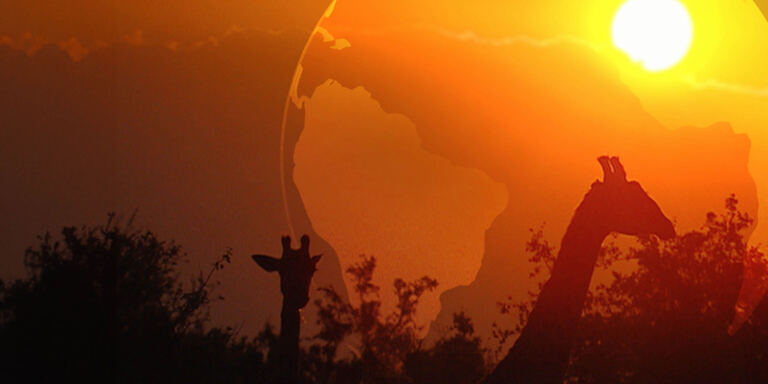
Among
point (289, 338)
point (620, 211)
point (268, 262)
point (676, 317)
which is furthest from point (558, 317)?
point (268, 262)

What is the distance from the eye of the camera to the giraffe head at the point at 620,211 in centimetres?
1772

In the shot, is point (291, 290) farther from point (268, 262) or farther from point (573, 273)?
point (573, 273)

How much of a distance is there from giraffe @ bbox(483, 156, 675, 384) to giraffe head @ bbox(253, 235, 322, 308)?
4525 millimetres

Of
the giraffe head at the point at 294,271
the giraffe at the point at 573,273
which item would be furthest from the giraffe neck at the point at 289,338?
the giraffe at the point at 573,273

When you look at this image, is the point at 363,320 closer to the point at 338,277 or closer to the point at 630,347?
the point at 338,277

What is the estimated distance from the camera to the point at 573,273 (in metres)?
17.6

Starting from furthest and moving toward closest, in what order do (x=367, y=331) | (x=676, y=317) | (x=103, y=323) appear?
(x=367, y=331)
(x=676, y=317)
(x=103, y=323)

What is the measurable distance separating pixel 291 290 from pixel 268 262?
3.03ft

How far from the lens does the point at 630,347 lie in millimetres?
21547

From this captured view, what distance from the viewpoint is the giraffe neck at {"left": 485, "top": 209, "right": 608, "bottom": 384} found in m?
17.1

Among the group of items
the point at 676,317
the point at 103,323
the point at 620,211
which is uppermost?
the point at 620,211

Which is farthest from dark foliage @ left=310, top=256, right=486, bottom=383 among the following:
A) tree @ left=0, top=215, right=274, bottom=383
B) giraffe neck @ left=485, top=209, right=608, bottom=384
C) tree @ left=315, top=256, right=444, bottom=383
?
giraffe neck @ left=485, top=209, right=608, bottom=384

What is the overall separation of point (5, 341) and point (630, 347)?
15.1 m

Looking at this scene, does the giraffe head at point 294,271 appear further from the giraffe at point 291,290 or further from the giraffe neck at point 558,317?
the giraffe neck at point 558,317
